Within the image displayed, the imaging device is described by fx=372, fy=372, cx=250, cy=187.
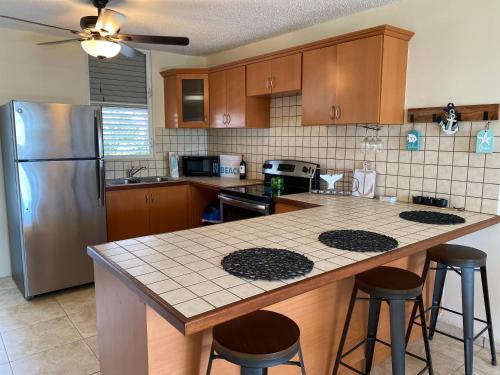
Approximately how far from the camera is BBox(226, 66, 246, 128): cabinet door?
3.66 metres

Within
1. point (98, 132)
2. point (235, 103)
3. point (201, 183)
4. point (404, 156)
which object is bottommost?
point (201, 183)

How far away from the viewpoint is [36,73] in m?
3.59

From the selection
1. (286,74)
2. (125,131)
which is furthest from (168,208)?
(286,74)

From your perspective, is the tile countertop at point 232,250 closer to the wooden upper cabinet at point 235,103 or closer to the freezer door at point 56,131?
the wooden upper cabinet at point 235,103

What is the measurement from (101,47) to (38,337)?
1990 mm

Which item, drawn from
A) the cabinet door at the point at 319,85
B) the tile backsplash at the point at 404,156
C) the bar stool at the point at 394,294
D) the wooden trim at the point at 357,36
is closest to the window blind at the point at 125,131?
the tile backsplash at the point at 404,156

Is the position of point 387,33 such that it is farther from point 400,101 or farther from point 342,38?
point 400,101

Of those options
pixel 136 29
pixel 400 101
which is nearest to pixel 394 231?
pixel 400 101

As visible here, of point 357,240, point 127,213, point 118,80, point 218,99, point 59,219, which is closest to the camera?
point 357,240

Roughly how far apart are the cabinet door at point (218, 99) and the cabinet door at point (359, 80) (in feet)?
4.84

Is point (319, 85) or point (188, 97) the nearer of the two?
point (319, 85)

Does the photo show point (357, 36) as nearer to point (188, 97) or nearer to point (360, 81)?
point (360, 81)

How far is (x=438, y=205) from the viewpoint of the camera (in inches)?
101

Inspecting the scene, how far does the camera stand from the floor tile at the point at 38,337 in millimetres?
2395
